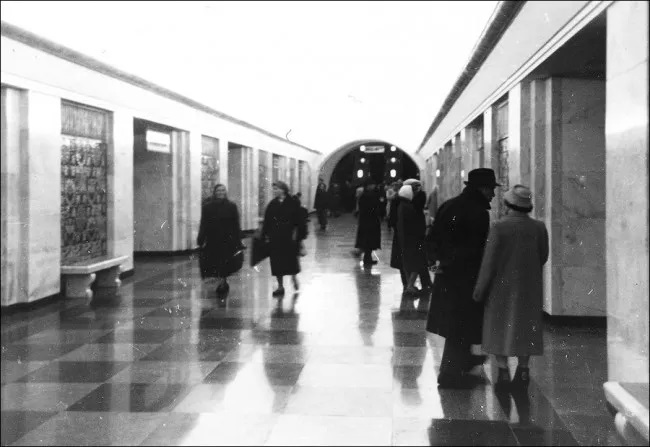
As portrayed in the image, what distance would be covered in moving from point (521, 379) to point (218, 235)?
18.3 feet

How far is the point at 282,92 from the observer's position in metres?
14.4

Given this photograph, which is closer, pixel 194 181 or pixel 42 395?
pixel 42 395

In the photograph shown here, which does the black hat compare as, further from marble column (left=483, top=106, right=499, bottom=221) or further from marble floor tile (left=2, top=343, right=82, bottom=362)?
marble column (left=483, top=106, right=499, bottom=221)

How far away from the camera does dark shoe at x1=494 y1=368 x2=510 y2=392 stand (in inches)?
222

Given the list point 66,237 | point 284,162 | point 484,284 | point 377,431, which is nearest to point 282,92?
point 66,237

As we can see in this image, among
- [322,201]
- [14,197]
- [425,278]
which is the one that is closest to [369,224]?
[425,278]

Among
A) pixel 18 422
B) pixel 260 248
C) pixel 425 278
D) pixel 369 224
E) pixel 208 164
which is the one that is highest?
pixel 208 164

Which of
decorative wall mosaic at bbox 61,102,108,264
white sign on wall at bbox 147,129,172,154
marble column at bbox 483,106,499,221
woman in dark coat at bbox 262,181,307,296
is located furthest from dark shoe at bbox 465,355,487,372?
white sign on wall at bbox 147,129,172,154

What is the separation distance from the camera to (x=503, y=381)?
576 centimetres

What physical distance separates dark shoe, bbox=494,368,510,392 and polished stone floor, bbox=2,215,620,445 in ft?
0.29

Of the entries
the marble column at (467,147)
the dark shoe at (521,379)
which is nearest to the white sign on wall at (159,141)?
the marble column at (467,147)

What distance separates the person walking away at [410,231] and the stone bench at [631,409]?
5.65 m

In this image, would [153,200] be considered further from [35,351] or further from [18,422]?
[18,422]

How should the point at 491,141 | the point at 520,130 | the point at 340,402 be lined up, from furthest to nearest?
the point at 491,141 → the point at 520,130 → the point at 340,402
